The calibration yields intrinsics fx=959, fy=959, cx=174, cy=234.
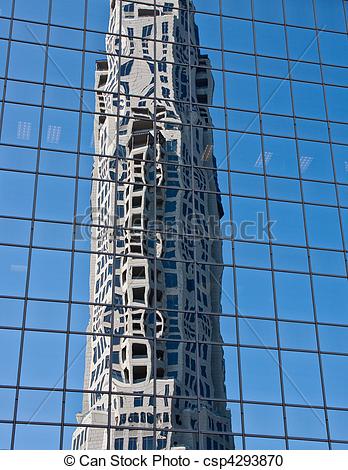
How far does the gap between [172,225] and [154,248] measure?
1.22 meters

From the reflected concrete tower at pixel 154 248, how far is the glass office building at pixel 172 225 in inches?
2.6

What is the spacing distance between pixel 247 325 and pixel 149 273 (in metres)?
3.90

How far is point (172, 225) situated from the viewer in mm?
34750

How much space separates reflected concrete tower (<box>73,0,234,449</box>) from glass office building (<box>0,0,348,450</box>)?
0.07 meters

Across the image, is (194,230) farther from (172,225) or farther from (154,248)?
(154,248)

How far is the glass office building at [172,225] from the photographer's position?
103ft

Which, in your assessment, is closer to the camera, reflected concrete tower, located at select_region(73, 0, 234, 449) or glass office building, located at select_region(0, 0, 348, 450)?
reflected concrete tower, located at select_region(73, 0, 234, 449)

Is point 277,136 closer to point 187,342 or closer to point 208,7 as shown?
point 208,7

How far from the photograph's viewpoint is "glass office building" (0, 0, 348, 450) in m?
31.4
